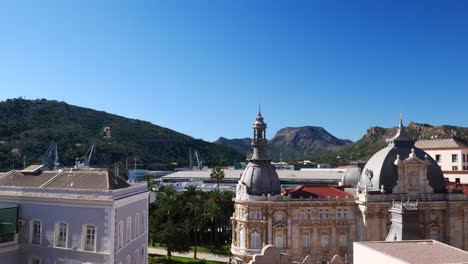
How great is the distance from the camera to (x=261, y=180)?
55.3 metres

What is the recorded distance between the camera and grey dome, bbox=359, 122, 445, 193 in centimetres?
5569

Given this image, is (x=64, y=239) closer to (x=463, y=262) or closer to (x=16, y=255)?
(x=16, y=255)

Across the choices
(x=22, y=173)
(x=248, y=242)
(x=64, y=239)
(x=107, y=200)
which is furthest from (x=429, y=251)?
(x=248, y=242)

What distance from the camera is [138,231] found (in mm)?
38656

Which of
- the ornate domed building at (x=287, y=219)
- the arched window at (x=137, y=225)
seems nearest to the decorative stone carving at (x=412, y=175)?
the ornate domed building at (x=287, y=219)

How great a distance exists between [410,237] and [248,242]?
34032 millimetres

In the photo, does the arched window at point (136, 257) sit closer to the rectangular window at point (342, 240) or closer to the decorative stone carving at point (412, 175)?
the rectangular window at point (342, 240)

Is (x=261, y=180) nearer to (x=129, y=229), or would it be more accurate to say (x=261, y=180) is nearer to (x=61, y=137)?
(x=129, y=229)

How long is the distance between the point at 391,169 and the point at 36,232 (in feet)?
138

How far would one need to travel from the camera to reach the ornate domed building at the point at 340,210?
53.8 metres

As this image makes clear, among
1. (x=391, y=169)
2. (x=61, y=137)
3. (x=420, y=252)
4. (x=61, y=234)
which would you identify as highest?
(x=61, y=137)

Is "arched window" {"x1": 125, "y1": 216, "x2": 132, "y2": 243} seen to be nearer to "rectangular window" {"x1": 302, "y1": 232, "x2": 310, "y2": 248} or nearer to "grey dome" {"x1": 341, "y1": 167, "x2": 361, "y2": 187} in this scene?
"rectangular window" {"x1": 302, "y1": 232, "x2": 310, "y2": 248}

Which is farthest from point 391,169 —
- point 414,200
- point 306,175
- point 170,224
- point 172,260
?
point 306,175

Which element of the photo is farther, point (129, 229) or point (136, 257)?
point (136, 257)
